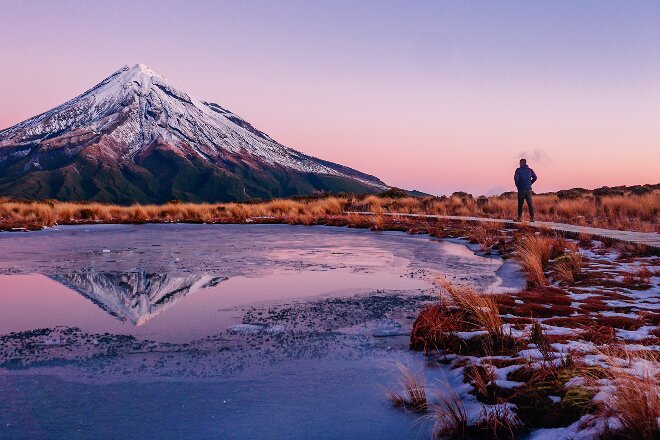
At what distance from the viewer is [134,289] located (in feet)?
26.1

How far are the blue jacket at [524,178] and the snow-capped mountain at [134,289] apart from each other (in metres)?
12.8

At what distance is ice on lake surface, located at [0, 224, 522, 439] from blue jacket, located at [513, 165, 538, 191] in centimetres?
822

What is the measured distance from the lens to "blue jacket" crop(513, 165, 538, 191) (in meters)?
18.3

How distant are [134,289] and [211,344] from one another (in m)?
3.33

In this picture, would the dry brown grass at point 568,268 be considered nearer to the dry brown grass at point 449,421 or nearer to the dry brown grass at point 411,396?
the dry brown grass at point 411,396

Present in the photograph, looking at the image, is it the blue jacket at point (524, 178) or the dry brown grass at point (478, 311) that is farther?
the blue jacket at point (524, 178)

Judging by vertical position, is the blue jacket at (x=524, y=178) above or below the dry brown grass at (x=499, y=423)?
above

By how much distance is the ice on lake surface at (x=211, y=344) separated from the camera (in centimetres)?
352

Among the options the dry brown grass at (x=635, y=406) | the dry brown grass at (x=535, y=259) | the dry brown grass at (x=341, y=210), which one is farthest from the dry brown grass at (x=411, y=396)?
the dry brown grass at (x=341, y=210)

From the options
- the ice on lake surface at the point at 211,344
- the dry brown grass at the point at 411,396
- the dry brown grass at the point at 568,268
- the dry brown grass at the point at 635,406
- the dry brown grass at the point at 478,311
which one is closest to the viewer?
the dry brown grass at the point at 635,406

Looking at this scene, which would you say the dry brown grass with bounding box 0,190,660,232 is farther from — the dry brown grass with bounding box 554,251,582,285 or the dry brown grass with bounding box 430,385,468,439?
the dry brown grass with bounding box 430,385,468,439

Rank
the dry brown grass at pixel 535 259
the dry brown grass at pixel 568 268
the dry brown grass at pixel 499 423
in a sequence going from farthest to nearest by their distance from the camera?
the dry brown grass at pixel 535 259 < the dry brown grass at pixel 568 268 < the dry brown grass at pixel 499 423

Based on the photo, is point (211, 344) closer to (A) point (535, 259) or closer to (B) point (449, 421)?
(B) point (449, 421)

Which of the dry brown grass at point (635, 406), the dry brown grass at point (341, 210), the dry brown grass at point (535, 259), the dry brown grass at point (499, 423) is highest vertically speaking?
the dry brown grass at point (341, 210)
